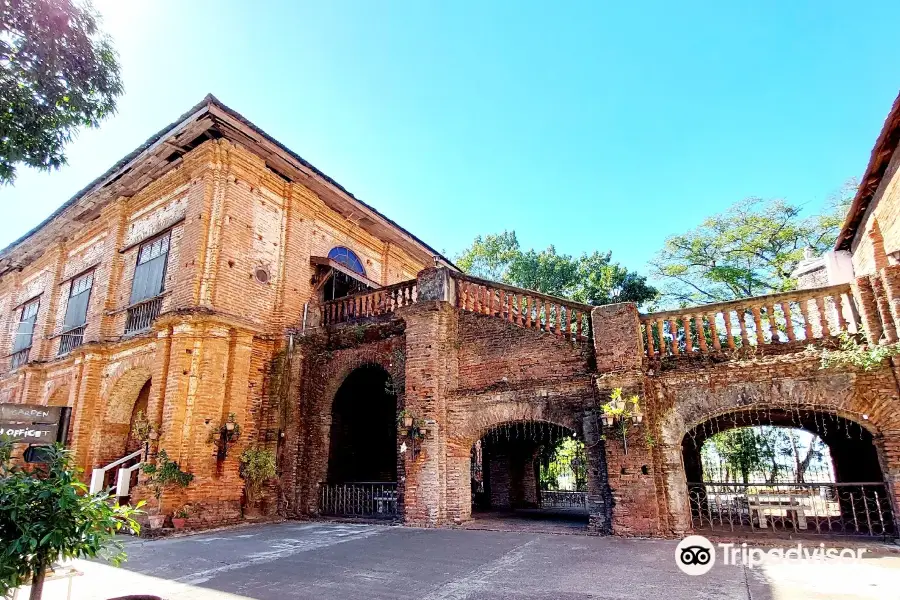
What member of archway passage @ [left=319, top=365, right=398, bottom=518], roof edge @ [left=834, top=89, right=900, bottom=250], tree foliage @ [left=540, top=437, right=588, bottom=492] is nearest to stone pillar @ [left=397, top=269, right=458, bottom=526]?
archway passage @ [left=319, top=365, right=398, bottom=518]

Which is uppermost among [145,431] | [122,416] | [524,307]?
[524,307]

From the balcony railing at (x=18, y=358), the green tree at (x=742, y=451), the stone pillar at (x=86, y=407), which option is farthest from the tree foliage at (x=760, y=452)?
the balcony railing at (x=18, y=358)

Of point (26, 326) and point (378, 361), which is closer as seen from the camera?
point (378, 361)

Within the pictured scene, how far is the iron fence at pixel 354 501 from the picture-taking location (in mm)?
11164

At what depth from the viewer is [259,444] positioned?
11.4 m

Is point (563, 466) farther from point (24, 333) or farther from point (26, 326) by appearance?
point (26, 326)

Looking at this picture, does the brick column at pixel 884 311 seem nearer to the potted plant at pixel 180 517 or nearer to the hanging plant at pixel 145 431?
the potted plant at pixel 180 517

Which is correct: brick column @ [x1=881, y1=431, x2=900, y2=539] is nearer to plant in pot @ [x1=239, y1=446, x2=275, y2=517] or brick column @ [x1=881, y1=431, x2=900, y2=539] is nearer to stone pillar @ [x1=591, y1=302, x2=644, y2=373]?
stone pillar @ [x1=591, y1=302, x2=644, y2=373]

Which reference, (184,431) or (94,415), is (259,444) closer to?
(184,431)

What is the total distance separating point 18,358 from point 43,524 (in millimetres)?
18760

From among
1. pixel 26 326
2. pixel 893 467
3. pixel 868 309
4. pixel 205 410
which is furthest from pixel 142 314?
pixel 893 467

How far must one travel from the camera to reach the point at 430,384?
9.85 metres

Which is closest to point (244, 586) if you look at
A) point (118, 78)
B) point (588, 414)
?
point (588, 414)

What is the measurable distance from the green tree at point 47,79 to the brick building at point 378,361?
3944 millimetres
